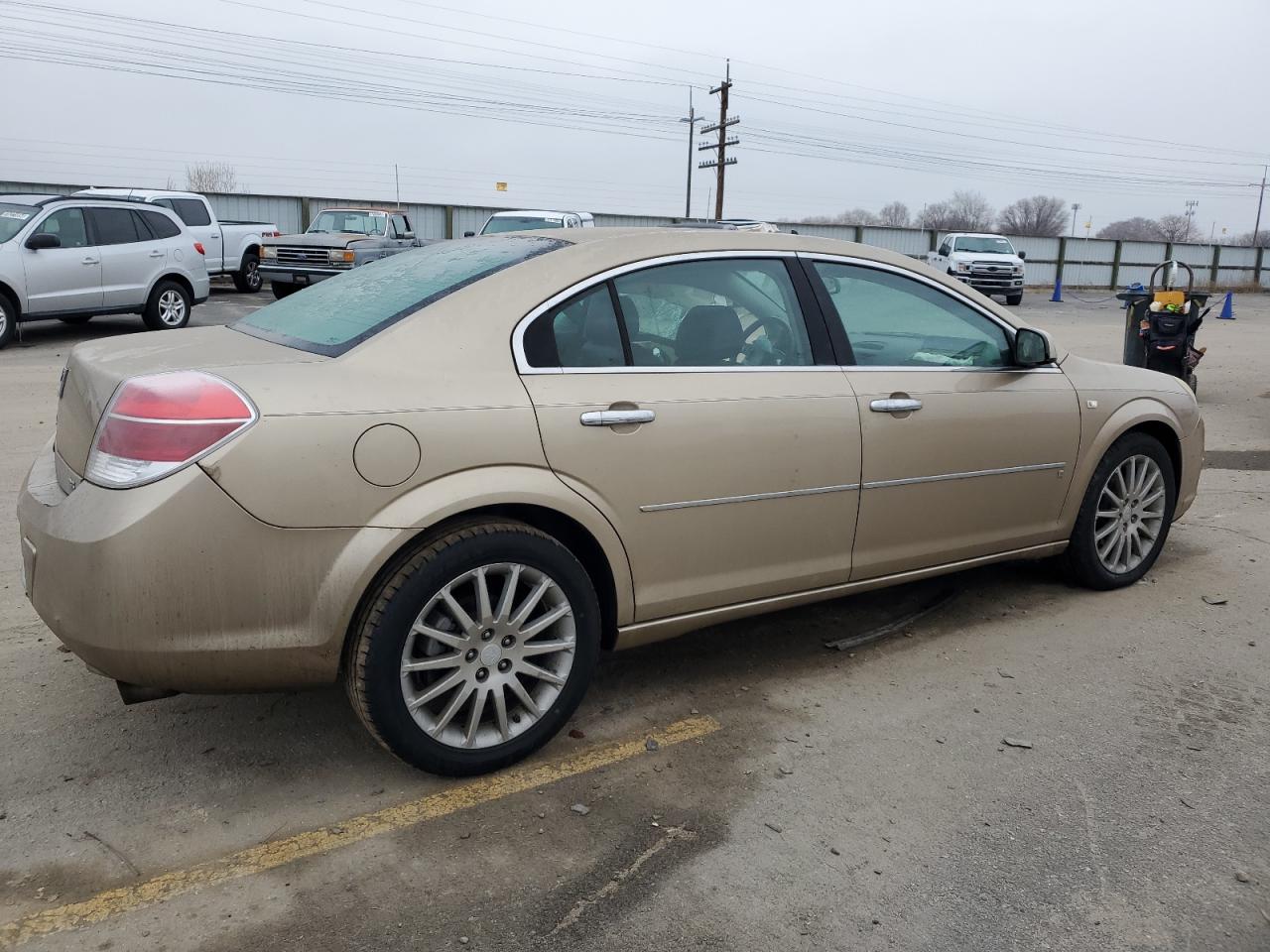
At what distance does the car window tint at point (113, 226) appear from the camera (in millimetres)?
13188

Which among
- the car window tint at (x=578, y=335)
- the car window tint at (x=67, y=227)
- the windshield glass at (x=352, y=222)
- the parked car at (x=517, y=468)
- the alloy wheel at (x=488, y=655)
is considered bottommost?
the alloy wheel at (x=488, y=655)

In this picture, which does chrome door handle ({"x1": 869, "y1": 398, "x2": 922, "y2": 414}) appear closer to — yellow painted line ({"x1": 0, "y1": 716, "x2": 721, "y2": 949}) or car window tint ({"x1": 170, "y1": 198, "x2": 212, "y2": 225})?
yellow painted line ({"x1": 0, "y1": 716, "x2": 721, "y2": 949})

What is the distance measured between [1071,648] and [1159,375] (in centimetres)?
159

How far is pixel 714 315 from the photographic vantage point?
11.9 ft

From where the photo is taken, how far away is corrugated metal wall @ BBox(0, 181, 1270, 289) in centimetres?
2920

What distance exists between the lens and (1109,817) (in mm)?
3018

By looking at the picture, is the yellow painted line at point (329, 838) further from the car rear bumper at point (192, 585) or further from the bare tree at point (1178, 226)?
the bare tree at point (1178, 226)

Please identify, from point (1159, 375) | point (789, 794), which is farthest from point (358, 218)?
point (789, 794)

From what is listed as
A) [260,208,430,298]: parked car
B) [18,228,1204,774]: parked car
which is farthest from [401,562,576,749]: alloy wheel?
[260,208,430,298]: parked car

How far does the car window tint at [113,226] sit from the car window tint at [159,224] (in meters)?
0.22

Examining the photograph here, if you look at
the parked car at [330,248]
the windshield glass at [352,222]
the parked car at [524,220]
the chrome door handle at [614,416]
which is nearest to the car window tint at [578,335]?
the chrome door handle at [614,416]

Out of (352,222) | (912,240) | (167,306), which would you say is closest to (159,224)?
(167,306)

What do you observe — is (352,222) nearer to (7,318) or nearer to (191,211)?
(191,211)

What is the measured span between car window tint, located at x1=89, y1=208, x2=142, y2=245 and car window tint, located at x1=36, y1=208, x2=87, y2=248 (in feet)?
0.57
